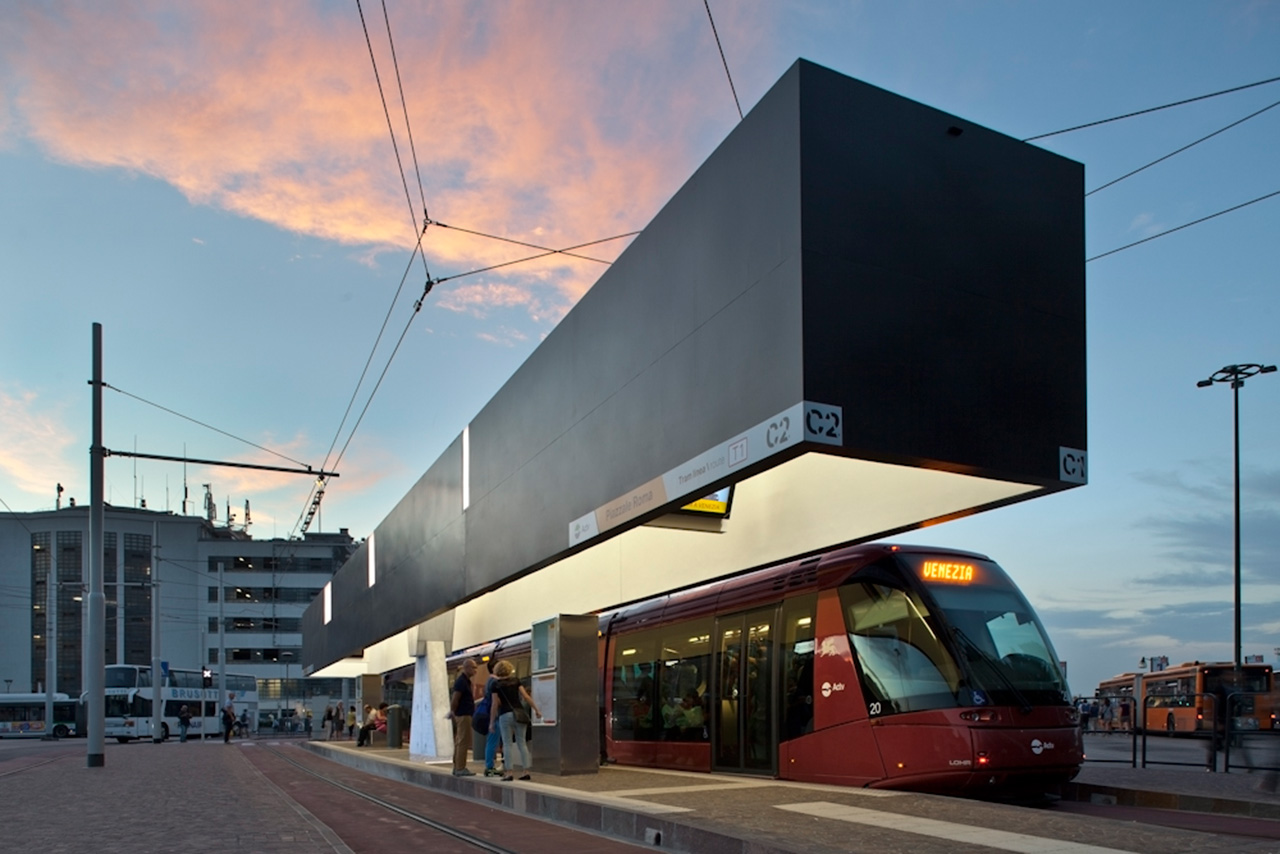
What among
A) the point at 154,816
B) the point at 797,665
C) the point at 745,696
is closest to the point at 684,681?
the point at 745,696

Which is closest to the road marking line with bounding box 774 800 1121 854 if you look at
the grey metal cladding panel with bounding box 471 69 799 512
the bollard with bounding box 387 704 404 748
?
the grey metal cladding panel with bounding box 471 69 799 512

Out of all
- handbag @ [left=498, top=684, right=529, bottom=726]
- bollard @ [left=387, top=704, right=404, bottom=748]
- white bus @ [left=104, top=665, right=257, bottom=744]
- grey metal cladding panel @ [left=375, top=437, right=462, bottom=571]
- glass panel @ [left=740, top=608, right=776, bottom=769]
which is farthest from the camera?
white bus @ [left=104, top=665, right=257, bottom=744]

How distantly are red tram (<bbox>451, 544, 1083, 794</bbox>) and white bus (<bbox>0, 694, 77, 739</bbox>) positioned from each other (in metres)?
68.2

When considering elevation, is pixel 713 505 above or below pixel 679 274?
below

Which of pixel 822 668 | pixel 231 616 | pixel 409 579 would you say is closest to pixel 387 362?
pixel 409 579

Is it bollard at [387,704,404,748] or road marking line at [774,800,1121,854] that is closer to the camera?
road marking line at [774,800,1121,854]

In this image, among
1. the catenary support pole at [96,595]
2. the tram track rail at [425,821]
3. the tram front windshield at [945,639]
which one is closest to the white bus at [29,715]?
the catenary support pole at [96,595]

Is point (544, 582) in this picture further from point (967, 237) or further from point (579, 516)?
point (967, 237)

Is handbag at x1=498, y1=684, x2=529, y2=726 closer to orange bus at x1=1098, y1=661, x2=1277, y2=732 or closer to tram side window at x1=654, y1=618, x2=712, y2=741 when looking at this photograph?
tram side window at x1=654, y1=618, x2=712, y2=741

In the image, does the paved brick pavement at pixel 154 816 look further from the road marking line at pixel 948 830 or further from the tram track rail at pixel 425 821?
the road marking line at pixel 948 830

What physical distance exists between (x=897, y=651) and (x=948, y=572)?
1087 millimetres

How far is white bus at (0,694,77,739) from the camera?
71.6m

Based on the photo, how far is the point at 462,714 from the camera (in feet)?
54.4

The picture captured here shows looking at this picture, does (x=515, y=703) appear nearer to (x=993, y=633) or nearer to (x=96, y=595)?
(x=993, y=633)
